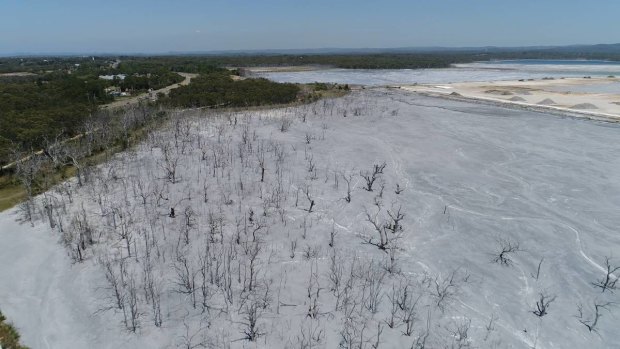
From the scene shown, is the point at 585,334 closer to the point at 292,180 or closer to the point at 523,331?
the point at 523,331

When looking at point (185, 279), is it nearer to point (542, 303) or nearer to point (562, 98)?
point (542, 303)

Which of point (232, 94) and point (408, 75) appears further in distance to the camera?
point (408, 75)

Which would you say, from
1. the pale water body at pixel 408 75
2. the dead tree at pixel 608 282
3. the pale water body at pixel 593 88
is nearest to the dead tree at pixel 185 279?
the dead tree at pixel 608 282

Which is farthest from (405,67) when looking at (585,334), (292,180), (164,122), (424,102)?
(585,334)

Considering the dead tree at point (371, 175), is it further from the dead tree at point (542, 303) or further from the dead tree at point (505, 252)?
the dead tree at point (542, 303)

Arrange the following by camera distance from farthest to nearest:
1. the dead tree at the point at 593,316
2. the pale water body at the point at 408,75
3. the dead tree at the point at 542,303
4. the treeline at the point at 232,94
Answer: the pale water body at the point at 408,75 < the treeline at the point at 232,94 < the dead tree at the point at 542,303 < the dead tree at the point at 593,316

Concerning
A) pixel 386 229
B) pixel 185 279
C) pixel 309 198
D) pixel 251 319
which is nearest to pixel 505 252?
pixel 386 229
